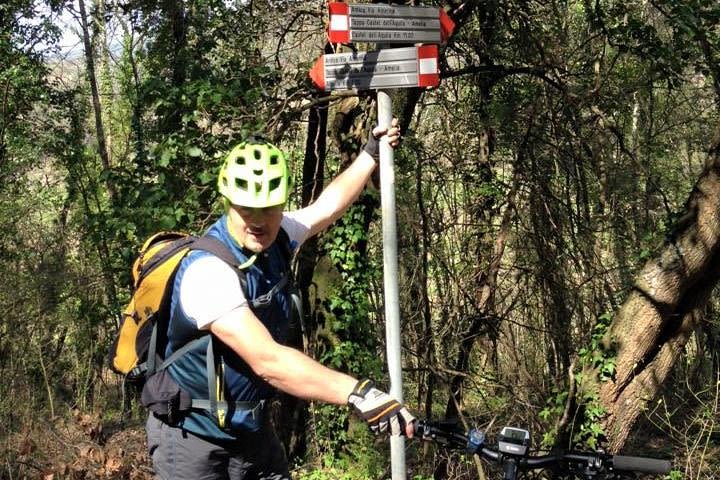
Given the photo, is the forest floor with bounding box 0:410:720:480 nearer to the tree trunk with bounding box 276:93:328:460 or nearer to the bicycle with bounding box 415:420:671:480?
the tree trunk with bounding box 276:93:328:460

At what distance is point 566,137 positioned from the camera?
7.09 m

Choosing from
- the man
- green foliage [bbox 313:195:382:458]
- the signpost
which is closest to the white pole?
the signpost

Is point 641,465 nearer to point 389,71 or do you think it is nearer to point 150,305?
point 150,305

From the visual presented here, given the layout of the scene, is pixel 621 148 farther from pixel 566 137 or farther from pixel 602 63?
pixel 602 63

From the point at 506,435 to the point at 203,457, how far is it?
1142 millimetres

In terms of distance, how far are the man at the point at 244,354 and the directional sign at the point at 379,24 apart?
2.87ft

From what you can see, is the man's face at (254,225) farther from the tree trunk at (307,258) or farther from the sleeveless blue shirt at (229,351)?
the tree trunk at (307,258)

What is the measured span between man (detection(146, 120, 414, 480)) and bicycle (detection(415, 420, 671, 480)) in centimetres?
21

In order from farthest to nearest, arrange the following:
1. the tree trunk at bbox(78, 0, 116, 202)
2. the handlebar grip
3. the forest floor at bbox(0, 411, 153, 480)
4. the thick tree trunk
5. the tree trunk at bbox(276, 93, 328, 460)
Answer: the tree trunk at bbox(78, 0, 116, 202), the tree trunk at bbox(276, 93, 328, 460), the thick tree trunk, the forest floor at bbox(0, 411, 153, 480), the handlebar grip

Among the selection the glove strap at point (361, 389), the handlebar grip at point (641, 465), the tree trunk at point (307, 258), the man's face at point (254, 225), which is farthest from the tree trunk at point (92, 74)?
the handlebar grip at point (641, 465)

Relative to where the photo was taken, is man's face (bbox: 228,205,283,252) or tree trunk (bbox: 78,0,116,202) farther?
tree trunk (bbox: 78,0,116,202)

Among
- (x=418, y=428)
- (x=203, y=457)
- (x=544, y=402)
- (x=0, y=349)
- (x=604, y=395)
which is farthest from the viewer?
(x=0, y=349)

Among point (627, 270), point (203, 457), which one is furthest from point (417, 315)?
point (203, 457)

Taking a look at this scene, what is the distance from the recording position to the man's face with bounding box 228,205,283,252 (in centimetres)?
269
